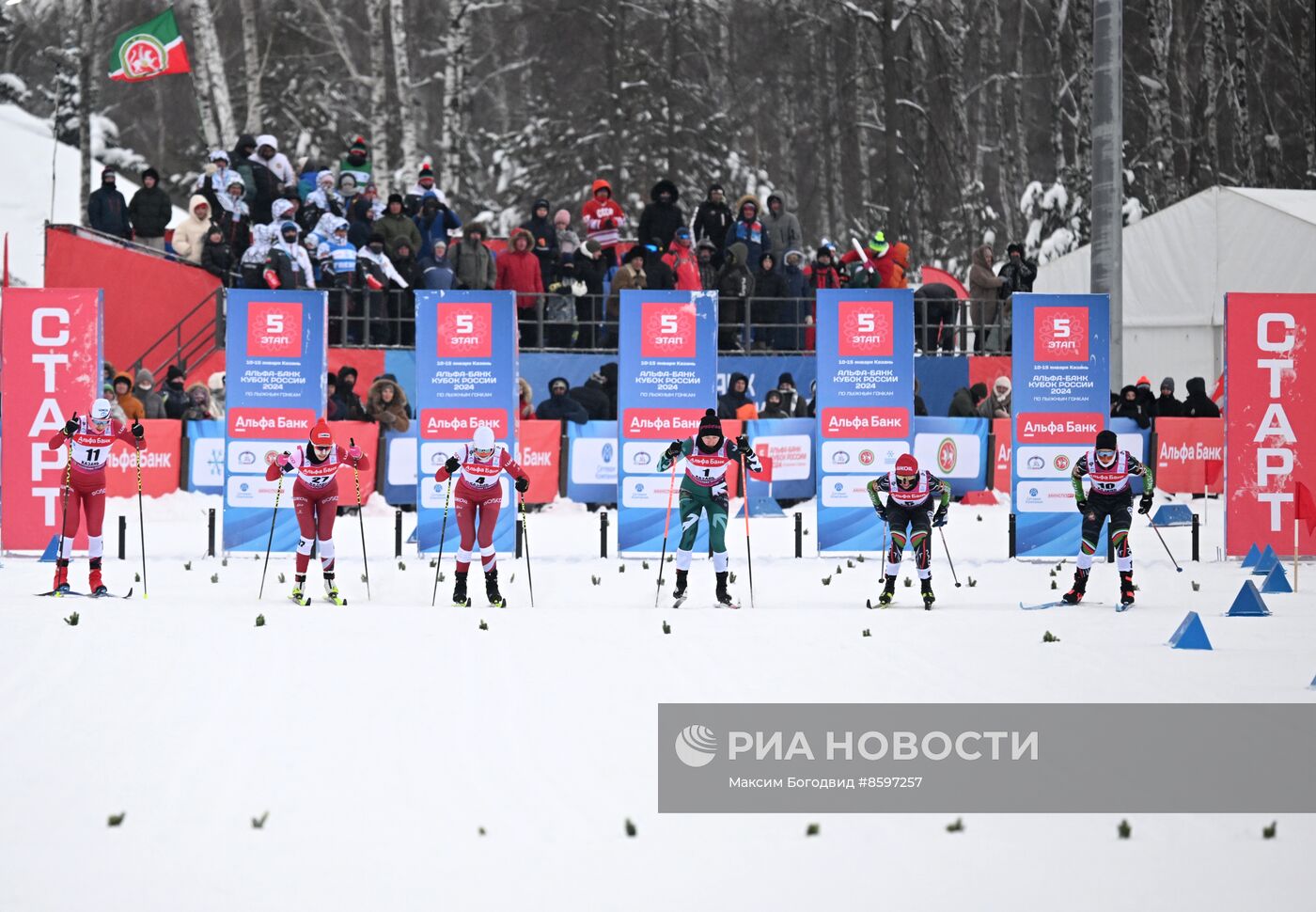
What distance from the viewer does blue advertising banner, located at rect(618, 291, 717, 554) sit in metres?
19.7

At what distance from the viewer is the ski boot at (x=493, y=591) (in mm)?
15828

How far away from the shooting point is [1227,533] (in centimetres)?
1973

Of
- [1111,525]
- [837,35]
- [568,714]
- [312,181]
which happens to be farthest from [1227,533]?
[837,35]

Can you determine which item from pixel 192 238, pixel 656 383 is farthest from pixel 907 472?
pixel 192 238

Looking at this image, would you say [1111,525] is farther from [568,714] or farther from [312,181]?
[312,181]

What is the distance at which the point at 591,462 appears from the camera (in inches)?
975

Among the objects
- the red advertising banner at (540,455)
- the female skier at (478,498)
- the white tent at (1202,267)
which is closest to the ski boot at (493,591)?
the female skier at (478,498)

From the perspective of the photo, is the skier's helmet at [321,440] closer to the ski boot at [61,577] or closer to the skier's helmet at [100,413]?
the skier's helmet at [100,413]

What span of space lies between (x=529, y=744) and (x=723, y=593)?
682cm

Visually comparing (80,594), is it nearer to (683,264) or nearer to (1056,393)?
(1056,393)

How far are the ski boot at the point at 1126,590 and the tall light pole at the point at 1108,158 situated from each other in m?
5.95

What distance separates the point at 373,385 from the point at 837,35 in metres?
27.0

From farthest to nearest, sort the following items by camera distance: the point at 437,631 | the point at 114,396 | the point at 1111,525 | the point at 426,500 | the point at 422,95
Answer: the point at 422,95
the point at 114,396
the point at 426,500
the point at 1111,525
the point at 437,631

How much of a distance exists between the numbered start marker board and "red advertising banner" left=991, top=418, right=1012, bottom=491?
252 inches
